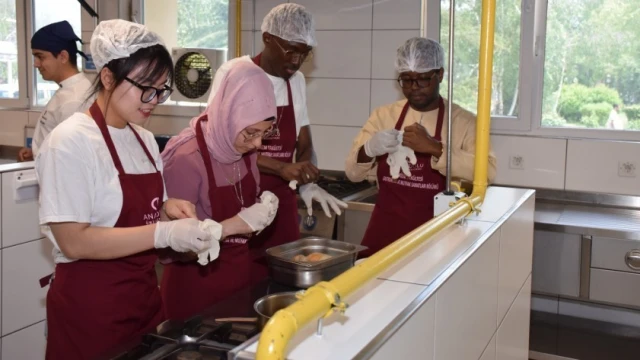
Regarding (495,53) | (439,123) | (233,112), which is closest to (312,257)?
(233,112)

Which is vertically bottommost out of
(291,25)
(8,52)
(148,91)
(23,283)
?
(23,283)

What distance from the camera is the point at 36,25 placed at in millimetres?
4590

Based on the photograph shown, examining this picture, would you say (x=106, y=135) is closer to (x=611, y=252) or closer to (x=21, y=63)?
(x=611, y=252)

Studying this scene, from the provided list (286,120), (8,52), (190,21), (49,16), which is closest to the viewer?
(286,120)

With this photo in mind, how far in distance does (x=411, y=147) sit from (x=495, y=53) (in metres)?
1.32

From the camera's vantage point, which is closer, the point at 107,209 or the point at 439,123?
the point at 107,209

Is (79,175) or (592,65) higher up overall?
(592,65)

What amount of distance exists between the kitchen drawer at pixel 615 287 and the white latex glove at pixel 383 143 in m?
1.07

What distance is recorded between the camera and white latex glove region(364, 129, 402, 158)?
217 cm

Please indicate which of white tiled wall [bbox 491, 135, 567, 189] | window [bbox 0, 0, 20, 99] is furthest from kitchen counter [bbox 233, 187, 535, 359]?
window [bbox 0, 0, 20, 99]

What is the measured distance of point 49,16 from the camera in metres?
4.59

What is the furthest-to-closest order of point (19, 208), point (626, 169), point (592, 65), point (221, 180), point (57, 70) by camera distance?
1. point (592, 65)
2. point (626, 169)
3. point (57, 70)
4. point (19, 208)
5. point (221, 180)

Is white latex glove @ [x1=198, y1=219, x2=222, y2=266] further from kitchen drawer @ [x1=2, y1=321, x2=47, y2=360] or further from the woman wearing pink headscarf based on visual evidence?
kitchen drawer @ [x1=2, y1=321, x2=47, y2=360]

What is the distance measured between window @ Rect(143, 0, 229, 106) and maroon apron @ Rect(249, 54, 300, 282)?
166 cm
